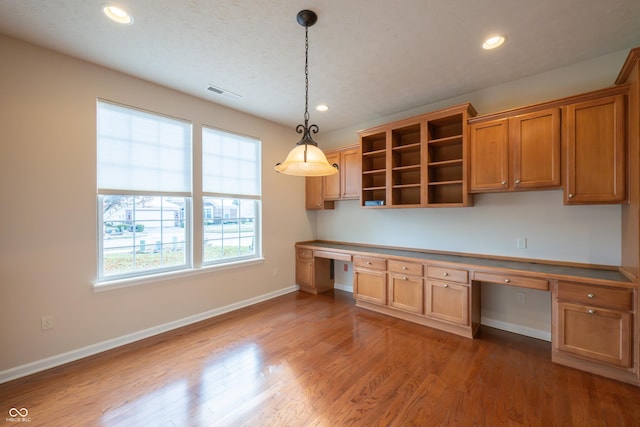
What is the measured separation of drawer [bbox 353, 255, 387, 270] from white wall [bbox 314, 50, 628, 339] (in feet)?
2.17

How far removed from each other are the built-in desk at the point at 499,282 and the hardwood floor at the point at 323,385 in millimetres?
211

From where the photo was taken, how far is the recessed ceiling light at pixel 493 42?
7.72 feet

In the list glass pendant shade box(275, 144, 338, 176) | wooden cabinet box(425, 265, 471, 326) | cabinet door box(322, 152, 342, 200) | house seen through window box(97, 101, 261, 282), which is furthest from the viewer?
cabinet door box(322, 152, 342, 200)

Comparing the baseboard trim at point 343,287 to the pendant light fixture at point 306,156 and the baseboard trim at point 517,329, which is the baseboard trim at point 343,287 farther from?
the pendant light fixture at point 306,156

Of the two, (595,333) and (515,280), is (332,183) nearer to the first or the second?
(515,280)

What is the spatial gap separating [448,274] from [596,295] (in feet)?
4.01

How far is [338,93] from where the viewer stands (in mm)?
3459

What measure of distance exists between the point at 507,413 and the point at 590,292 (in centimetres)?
135

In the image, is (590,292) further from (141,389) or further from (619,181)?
(141,389)

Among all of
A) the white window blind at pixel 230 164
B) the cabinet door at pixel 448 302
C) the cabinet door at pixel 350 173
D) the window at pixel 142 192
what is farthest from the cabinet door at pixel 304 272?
the cabinet door at pixel 448 302

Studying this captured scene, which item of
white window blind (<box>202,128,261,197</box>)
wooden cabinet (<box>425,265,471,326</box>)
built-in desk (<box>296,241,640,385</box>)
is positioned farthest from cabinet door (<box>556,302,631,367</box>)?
white window blind (<box>202,128,261,197</box>)

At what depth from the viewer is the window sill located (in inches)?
110

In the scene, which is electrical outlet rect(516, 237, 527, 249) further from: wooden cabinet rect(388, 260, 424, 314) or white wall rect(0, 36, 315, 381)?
white wall rect(0, 36, 315, 381)

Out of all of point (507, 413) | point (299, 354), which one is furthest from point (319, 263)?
point (507, 413)
